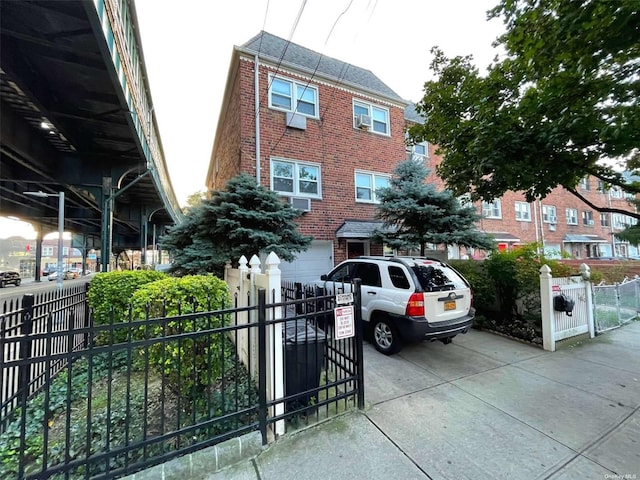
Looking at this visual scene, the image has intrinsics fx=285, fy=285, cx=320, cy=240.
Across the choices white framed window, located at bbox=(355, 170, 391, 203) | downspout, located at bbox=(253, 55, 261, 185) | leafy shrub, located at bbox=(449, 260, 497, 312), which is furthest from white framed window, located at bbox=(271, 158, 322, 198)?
leafy shrub, located at bbox=(449, 260, 497, 312)

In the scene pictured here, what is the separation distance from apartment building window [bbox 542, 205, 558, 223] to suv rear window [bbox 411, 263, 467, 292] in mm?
21346

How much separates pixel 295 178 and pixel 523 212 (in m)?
17.8

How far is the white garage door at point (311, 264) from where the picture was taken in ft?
32.9

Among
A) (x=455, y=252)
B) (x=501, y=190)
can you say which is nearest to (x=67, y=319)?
(x=501, y=190)

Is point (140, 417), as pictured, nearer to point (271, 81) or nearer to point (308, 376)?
point (308, 376)

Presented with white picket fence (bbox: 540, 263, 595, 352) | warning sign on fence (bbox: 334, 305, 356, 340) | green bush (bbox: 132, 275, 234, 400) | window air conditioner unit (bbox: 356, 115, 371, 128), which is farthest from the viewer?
window air conditioner unit (bbox: 356, 115, 371, 128)

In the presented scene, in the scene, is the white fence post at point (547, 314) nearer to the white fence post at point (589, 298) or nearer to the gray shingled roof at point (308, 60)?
the white fence post at point (589, 298)

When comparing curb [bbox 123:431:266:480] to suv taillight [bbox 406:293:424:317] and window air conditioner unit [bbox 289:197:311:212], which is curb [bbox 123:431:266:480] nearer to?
suv taillight [bbox 406:293:424:317]

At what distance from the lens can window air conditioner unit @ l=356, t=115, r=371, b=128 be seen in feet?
38.1

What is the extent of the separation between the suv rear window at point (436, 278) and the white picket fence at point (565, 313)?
169cm

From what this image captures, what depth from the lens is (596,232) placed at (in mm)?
25844

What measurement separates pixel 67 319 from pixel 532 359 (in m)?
7.98

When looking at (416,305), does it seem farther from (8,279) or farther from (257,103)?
(8,279)

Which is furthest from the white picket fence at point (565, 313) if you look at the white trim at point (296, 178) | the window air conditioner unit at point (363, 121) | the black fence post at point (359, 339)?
the window air conditioner unit at point (363, 121)
